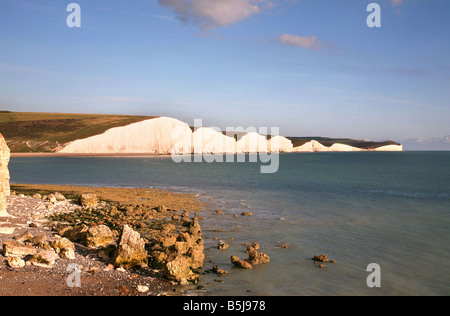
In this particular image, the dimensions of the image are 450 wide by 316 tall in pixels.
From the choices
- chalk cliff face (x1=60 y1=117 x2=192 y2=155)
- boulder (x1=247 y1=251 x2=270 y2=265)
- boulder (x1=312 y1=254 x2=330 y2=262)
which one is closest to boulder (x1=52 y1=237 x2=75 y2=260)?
boulder (x1=247 y1=251 x2=270 y2=265)

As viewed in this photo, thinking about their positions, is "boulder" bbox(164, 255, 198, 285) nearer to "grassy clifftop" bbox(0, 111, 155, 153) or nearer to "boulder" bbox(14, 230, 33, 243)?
"boulder" bbox(14, 230, 33, 243)

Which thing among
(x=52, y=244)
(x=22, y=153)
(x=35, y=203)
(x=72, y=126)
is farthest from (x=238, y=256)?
(x=72, y=126)

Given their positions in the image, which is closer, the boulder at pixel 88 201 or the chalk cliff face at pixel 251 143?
the boulder at pixel 88 201

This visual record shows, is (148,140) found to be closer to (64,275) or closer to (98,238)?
(98,238)

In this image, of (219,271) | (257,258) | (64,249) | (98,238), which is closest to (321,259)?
(257,258)

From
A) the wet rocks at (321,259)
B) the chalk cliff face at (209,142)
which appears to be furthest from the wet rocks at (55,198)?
the chalk cliff face at (209,142)

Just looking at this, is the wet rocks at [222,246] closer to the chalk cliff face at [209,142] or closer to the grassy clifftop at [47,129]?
the grassy clifftop at [47,129]

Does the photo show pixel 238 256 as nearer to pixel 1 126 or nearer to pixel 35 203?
pixel 35 203
